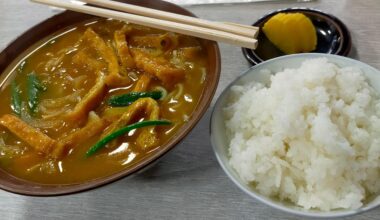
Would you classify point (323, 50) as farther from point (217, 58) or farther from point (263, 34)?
point (217, 58)

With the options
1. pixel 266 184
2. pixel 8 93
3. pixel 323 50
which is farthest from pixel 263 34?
pixel 8 93

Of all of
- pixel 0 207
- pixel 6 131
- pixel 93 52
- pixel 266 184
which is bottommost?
pixel 0 207

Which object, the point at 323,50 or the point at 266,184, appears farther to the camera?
the point at 323,50

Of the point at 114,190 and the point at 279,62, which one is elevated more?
the point at 279,62

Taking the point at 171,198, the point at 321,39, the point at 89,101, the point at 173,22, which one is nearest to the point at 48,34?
the point at 89,101

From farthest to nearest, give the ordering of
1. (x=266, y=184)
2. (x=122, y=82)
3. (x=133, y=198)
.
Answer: (x=122, y=82) < (x=133, y=198) < (x=266, y=184)

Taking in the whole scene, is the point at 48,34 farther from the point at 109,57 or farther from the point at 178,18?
the point at 178,18

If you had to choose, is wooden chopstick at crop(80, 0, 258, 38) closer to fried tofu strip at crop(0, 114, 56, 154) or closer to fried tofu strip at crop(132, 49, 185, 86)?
fried tofu strip at crop(132, 49, 185, 86)
